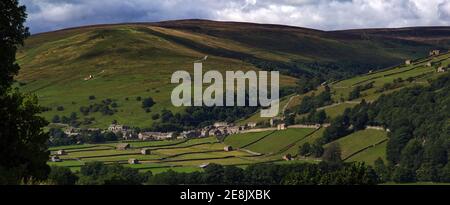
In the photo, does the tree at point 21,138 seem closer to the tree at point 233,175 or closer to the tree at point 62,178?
the tree at point 62,178

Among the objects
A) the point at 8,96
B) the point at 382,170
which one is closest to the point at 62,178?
the point at 8,96

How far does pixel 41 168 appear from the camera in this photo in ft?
173

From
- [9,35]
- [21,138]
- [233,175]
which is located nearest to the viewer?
[9,35]

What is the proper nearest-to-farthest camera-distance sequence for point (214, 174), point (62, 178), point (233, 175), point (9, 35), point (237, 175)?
point (9, 35) < point (62, 178) < point (214, 174) < point (237, 175) < point (233, 175)

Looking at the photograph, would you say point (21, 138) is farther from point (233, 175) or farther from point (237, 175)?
point (233, 175)

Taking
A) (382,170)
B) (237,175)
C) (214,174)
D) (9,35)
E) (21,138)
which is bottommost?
(382,170)

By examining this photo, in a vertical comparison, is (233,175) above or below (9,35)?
below

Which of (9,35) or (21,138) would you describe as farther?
(21,138)

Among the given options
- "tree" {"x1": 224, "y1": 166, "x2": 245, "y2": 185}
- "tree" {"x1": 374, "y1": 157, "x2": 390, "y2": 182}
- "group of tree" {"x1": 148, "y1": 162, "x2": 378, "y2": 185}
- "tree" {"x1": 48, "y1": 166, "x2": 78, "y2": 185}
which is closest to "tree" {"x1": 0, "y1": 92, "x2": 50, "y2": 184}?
"tree" {"x1": 48, "y1": 166, "x2": 78, "y2": 185}

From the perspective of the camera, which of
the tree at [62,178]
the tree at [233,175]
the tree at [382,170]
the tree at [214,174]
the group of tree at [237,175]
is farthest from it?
the tree at [382,170]

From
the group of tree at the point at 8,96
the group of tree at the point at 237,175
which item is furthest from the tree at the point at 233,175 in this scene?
the group of tree at the point at 8,96
